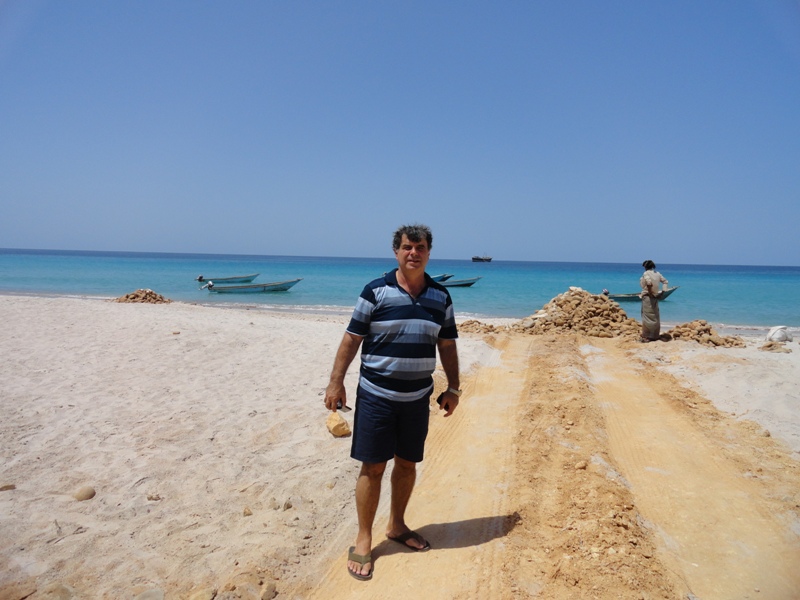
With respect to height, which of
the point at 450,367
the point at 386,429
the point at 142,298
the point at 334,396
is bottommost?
the point at 142,298

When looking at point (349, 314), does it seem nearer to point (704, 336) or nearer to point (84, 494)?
point (704, 336)

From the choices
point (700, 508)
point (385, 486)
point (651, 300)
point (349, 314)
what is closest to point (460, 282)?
point (349, 314)

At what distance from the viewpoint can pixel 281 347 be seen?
8609 millimetres

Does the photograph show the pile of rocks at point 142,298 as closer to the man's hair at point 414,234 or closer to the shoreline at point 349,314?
the shoreline at point 349,314

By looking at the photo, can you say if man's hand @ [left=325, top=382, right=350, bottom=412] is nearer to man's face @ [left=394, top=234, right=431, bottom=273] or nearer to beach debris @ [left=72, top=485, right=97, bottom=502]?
man's face @ [left=394, top=234, right=431, bottom=273]

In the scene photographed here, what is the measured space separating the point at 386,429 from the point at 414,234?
1183 mm

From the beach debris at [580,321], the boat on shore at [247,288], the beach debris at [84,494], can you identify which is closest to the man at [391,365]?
the beach debris at [84,494]

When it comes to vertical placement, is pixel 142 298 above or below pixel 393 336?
below

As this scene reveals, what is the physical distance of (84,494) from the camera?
371cm

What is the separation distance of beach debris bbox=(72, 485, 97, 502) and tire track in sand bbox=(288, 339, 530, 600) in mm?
1932

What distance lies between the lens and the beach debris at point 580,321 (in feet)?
41.7

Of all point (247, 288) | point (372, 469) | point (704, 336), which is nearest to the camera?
point (372, 469)

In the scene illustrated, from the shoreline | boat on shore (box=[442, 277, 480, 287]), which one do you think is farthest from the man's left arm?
boat on shore (box=[442, 277, 480, 287])

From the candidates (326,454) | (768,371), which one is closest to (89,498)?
(326,454)
